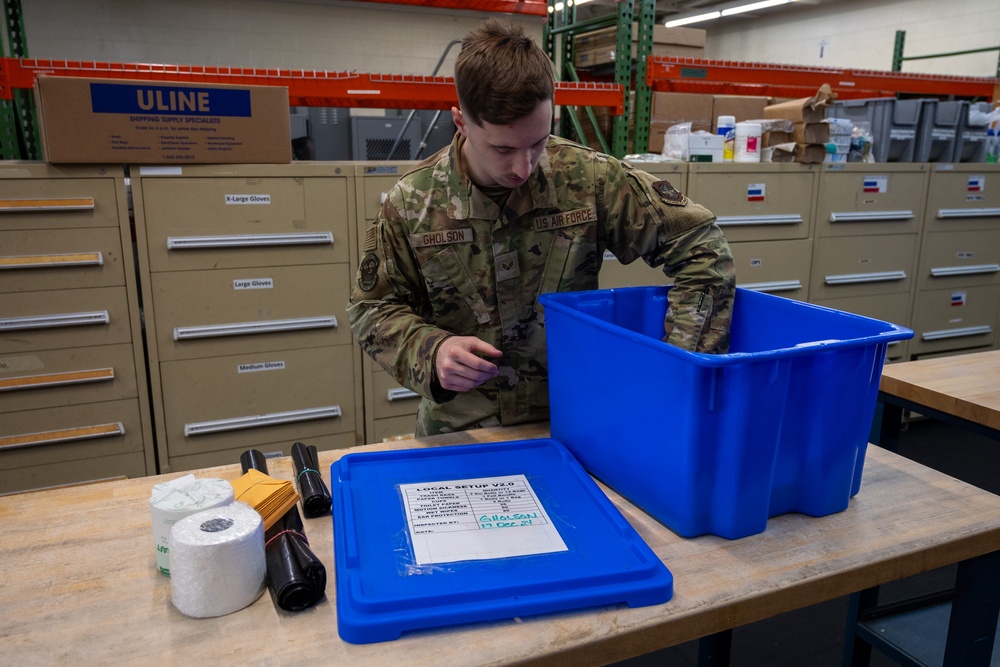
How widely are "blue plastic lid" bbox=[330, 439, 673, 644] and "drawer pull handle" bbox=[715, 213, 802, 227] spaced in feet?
6.93

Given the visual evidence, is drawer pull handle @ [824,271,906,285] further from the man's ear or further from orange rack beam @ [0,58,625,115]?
the man's ear

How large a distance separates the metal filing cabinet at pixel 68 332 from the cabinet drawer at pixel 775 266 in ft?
7.53

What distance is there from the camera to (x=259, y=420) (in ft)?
7.73

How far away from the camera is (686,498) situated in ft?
2.59

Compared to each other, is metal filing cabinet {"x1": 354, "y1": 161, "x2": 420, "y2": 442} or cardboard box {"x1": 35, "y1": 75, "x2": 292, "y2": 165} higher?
cardboard box {"x1": 35, "y1": 75, "x2": 292, "y2": 165}

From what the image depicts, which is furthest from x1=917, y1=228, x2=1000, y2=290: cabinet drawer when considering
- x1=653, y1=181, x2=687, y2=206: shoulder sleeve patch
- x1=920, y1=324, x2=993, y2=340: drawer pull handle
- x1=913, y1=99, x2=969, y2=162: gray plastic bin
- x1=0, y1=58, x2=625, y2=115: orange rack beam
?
x1=653, y1=181, x2=687, y2=206: shoulder sleeve patch

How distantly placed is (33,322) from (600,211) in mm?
1781

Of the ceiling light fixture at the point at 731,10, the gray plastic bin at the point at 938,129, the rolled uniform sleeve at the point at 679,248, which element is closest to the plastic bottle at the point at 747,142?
the gray plastic bin at the point at 938,129

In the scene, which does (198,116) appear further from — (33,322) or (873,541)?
(873,541)

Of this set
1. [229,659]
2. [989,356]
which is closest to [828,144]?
[989,356]

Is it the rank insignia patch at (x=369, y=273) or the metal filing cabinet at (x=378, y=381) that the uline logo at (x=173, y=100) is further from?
the rank insignia patch at (x=369, y=273)

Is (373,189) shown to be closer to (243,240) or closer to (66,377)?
(243,240)

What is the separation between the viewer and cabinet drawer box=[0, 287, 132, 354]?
2043mm

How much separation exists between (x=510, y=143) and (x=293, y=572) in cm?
63
